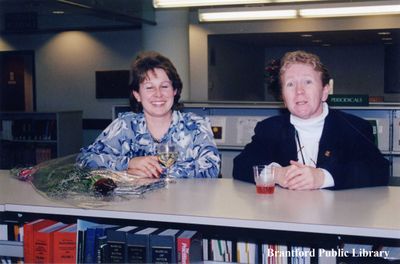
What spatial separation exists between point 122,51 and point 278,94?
27.9ft

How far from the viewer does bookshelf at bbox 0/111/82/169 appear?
331 inches

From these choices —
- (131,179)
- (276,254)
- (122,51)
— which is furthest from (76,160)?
(122,51)

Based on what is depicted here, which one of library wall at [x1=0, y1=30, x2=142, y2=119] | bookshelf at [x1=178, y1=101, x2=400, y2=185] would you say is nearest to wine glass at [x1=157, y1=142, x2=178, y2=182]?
bookshelf at [x1=178, y1=101, x2=400, y2=185]

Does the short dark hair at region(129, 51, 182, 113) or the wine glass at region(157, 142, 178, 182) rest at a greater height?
the short dark hair at region(129, 51, 182, 113)

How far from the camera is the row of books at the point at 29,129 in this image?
27.6 ft

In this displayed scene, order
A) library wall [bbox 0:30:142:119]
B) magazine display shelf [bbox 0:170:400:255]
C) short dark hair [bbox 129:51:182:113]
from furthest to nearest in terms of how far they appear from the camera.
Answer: library wall [bbox 0:30:142:119]
short dark hair [bbox 129:51:182:113]
magazine display shelf [bbox 0:170:400:255]

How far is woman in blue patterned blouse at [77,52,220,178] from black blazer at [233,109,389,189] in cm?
24

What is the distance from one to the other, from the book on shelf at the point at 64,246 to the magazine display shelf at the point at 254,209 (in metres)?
0.10

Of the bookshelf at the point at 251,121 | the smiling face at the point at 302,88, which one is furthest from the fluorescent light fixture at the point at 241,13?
the smiling face at the point at 302,88

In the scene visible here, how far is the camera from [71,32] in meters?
10.9

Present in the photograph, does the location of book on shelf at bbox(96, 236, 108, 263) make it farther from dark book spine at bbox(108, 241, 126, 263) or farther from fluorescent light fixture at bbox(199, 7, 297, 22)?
fluorescent light fixture at bbox(199, 7, 297, 22)

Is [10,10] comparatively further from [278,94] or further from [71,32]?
[278,94]

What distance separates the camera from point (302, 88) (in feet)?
7.27

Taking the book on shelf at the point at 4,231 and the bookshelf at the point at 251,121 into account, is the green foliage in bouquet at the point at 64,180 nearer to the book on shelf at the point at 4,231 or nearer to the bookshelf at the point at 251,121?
the book on shelf at the point at 4,231
